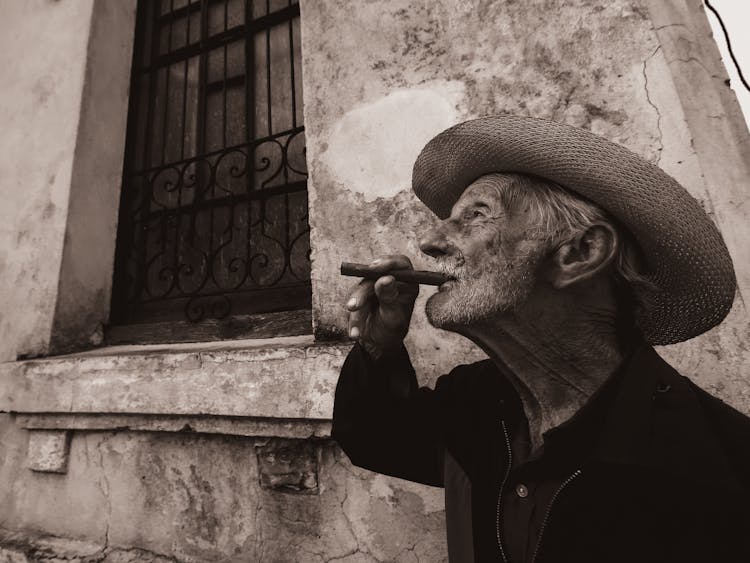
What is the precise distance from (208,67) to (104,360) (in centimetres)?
201

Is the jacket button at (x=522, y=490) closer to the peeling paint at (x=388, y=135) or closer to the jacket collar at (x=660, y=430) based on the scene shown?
the jacket collar at (x=660, y=430)

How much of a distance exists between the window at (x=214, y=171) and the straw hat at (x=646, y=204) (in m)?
1.39

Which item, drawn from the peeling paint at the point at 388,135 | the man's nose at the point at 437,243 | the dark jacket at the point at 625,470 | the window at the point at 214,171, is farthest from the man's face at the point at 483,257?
the window at the point at 214,171

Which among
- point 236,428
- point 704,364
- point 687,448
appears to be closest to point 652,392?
point 687,448

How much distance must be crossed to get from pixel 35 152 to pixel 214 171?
1.09 metres

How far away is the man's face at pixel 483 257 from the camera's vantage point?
34.9 inches

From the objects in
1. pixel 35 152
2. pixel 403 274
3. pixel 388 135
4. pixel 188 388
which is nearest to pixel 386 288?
pixel 403 274

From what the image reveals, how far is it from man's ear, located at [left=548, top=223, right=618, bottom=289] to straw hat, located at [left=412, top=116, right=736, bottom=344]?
0.05 metres

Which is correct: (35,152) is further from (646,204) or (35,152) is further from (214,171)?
(646,204)

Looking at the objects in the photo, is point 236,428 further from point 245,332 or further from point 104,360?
point 104,360

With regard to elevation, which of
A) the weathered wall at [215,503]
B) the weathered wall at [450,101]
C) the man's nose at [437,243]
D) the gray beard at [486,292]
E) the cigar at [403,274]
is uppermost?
the weathered wall at [450,101]

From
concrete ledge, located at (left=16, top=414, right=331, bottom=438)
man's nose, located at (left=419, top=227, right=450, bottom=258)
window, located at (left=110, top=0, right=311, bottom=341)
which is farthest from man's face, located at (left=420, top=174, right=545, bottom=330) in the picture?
window, located at (left=110, top=0, right=311, bottom=341)

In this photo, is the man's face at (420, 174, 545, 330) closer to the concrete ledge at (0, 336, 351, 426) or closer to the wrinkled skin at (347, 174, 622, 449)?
the wrinkled skin at (347, 174, 622, 449)

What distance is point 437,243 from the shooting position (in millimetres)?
951
